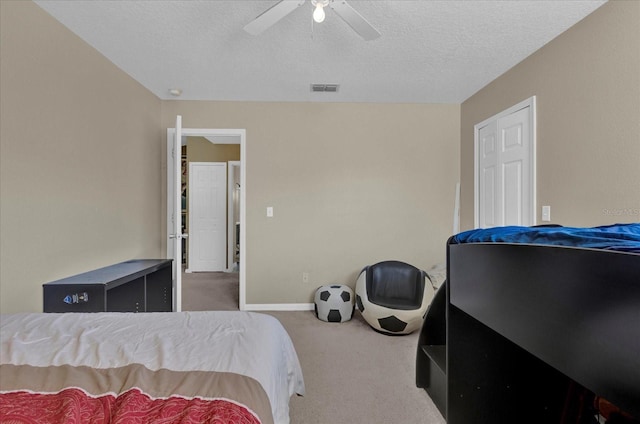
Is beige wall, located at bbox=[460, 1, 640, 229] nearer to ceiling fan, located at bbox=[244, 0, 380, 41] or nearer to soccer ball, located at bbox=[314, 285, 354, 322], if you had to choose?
ceiling fan, located at bbox=[244, 0, 380, 41]

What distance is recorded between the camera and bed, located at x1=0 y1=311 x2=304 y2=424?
2.73ft

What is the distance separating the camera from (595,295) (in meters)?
0.54

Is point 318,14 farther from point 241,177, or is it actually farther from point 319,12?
point 241,177

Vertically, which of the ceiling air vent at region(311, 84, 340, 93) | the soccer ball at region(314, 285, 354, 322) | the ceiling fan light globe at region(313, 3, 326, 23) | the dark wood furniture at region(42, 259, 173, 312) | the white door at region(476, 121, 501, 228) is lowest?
the soccer ball at region(314, 285, 354, 322)

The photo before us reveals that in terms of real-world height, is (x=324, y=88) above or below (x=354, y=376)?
above

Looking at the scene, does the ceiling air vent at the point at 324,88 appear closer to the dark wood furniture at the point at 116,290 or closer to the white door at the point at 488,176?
the white door at the point at 488,176

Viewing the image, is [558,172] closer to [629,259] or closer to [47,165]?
[629,259]

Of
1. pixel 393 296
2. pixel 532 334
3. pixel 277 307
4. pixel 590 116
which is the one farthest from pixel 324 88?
pixel 532 334

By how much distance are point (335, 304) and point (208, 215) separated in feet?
12.1

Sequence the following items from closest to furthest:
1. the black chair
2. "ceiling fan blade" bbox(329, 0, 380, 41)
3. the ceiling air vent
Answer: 1. "ceiling fan blade" bbox(329, 0, 380, 41)
2. the black chair
3. the ceiling air vent

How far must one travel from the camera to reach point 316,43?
2.45 metres

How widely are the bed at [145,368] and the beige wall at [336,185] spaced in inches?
85.9

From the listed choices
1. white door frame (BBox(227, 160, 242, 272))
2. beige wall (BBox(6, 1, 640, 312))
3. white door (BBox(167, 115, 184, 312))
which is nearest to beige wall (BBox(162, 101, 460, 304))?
beige wall (BBox(6, 1, 640, 312))

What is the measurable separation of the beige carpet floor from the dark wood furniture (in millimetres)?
1297
